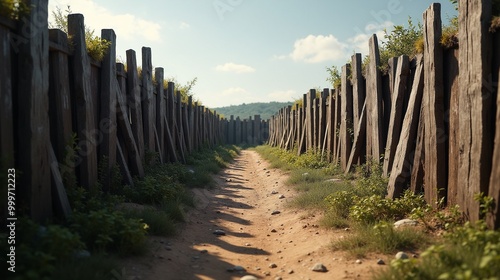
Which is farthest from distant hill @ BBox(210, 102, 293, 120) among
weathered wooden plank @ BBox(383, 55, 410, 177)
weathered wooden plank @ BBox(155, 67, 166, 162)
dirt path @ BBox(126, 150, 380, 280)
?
weathered wooden plank @ BBox(383, 55, 410, 177)

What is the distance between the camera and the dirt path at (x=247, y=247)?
3938 millimetres

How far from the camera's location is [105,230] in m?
3.97

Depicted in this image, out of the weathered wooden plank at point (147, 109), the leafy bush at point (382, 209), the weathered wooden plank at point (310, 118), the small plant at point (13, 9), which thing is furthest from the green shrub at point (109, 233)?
the weathered wooden plank at point (310, 118)

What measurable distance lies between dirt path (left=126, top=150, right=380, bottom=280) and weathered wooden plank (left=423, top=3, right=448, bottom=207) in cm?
126

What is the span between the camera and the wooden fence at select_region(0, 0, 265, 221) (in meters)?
4.09

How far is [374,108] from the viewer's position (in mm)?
7336

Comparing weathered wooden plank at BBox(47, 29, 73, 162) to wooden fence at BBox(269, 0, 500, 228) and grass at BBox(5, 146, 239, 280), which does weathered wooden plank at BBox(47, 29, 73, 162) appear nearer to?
grass at BBox(5, 146, 239, 280)

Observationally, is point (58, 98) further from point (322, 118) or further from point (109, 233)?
point (322, 118)

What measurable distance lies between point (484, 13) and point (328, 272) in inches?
115

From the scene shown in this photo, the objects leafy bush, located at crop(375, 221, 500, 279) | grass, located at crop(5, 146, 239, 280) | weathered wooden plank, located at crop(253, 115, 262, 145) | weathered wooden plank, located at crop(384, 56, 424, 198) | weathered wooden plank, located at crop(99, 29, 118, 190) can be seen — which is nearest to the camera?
leafy bush, located at crop(375, 221, 500, 279)

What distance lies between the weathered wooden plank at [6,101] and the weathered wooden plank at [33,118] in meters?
0.14

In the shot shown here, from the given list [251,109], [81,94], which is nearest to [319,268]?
[81,94]

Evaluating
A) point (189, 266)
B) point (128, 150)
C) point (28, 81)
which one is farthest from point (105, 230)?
point (128, 150)

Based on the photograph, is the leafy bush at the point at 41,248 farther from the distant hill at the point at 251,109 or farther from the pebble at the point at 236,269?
the distant hill at the point at 251,109
